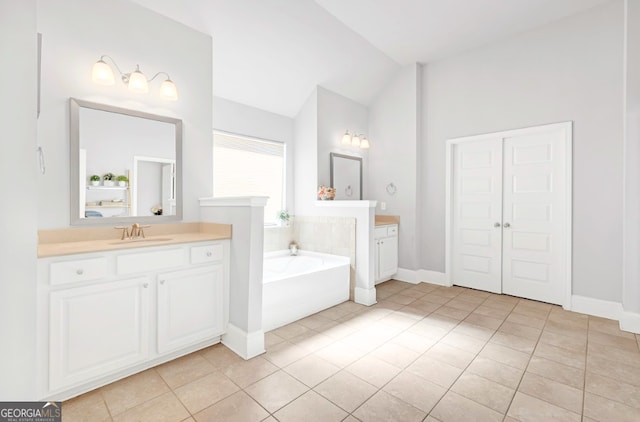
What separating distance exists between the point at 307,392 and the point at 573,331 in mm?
2636

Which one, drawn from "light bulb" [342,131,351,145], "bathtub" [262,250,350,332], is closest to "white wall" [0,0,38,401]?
"bathtub" [262,250,350,332]

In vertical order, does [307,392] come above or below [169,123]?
below

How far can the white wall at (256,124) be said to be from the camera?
145 inches

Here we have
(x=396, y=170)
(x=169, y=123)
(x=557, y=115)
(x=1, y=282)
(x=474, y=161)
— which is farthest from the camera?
(x=396, y=170)

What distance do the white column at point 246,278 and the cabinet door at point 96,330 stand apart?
643 mm

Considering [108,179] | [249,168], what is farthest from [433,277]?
[108,179]

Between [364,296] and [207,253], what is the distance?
6.40 ft

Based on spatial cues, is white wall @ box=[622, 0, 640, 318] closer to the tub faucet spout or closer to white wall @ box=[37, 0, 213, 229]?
the tub faucet spout

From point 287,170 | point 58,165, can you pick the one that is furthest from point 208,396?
point 287,170

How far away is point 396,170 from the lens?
15.5 ft

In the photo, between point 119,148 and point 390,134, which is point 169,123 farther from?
point 390,134

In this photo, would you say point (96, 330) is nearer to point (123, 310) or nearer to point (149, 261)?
point (123, 310)

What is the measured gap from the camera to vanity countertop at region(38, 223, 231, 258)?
1934mm

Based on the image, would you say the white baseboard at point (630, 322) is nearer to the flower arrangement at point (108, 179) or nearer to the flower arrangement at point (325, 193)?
the flower arrangement at point (325, 193)
